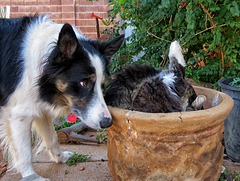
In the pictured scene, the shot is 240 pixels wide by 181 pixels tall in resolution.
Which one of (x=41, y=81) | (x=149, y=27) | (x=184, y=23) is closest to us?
(x=41, y=81)

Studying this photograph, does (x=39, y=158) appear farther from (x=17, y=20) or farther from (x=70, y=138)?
(x=17, y=20)

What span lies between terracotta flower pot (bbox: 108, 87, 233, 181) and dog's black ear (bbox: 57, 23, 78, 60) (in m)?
0.60

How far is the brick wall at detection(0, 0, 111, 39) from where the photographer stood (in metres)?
7.38

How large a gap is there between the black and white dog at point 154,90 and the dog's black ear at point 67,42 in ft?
1.71

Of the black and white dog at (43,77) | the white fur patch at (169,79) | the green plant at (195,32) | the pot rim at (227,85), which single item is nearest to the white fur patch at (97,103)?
the black and white dog at (43,77)

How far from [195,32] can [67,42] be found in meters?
2.15

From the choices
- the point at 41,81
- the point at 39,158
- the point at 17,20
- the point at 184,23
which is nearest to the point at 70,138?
the point at 39,158

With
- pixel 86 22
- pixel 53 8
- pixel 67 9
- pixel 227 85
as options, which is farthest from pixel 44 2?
pixel 227 85

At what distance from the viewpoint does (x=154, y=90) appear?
2.12 metres

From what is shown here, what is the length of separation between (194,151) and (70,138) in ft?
6.87

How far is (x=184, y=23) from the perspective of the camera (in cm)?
346

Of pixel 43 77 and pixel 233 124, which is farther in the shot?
pixel 233 124

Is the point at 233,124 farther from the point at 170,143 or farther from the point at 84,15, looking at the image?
the point at 84,15

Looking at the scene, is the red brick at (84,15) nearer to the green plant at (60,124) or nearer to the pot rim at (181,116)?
the green plant at (60,124)
